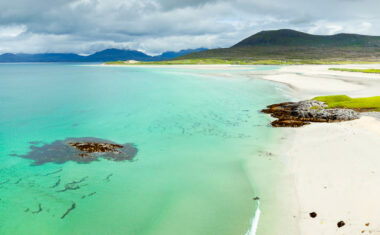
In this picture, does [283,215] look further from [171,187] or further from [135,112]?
[135,112]

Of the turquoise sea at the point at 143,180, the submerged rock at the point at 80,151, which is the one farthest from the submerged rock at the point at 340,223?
the submerged rock at the point at 80,151

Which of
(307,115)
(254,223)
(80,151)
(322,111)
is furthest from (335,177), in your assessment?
(80,151)

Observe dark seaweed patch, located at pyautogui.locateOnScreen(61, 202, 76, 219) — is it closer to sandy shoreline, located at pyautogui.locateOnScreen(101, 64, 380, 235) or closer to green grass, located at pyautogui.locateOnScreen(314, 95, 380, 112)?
sandy shoreline, located at pyautogui.locateOnScreen(101, 64, 380, 235)

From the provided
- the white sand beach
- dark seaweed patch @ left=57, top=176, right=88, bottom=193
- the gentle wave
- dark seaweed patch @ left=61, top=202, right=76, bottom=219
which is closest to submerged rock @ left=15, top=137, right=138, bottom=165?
dark seaweed patch @ left=57, top=176, right=88, bottom=193

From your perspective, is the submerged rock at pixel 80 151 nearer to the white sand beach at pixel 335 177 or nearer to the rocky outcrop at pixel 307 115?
the white sand beach at pixel 335 177

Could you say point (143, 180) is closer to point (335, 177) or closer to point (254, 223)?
point (254, 223)

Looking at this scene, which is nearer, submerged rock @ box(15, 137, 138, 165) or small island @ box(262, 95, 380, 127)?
submerged rock @ box(15, 137, 138, 165)
